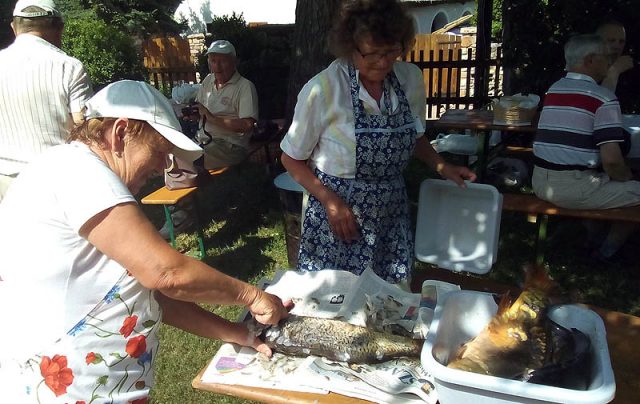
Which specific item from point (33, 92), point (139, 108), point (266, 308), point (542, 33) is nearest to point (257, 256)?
point (33, 92)

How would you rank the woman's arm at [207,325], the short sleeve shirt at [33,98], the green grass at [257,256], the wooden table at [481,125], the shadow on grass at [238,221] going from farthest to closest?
1. the wooden table at [481,125]
2. the shadow on grass at [238,221]
3. the green grass at [257,256]
4. the short sleeve shirt at [33,98]
5. the woman's arm at [207,325]

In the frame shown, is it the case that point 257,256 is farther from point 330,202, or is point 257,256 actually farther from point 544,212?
point 330,202

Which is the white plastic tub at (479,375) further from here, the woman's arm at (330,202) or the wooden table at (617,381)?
the woman's arm at (330,202)

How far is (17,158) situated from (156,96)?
6.56 ft

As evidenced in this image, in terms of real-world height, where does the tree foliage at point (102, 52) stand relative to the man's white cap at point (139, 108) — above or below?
above

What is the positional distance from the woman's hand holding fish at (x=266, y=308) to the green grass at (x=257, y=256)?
114 centimetres

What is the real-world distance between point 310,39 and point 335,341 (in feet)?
13.0

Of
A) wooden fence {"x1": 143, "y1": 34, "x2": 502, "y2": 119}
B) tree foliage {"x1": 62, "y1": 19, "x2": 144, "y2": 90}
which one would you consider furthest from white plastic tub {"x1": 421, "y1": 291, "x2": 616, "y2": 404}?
tree foliage {"x1": 62, "y1": 19, "x2": 144, "y2": 90}

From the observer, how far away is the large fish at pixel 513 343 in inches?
50.6

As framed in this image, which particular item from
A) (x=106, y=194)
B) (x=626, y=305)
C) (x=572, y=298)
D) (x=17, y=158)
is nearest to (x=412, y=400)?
(x=572, y=298)

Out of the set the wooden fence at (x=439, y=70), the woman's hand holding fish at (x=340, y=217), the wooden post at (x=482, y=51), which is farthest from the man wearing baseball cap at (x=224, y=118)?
the wooden post at (x=482, y=51)

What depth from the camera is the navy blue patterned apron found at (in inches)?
84.0

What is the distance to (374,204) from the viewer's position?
225 cm

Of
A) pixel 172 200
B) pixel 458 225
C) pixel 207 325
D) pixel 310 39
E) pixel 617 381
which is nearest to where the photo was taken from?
pixel 617 381
